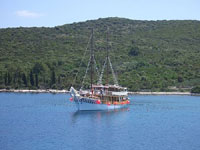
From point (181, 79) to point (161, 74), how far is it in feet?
27.9

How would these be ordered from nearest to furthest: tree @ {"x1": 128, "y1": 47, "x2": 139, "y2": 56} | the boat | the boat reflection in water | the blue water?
the blue water < the boat reflection in water < the boat < tree @ {"x1": 128, "y1": 47, "x2": 139, "y2": 56}

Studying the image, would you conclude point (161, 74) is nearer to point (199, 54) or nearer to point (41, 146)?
point (199, 54)

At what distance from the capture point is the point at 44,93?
491 feet

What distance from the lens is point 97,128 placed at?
69938 mm

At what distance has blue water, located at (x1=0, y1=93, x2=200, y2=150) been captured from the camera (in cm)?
5675

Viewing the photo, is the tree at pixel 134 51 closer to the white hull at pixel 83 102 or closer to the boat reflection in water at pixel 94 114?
the boat reflection in water at pixel 94 114

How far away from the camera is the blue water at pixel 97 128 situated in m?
56.8

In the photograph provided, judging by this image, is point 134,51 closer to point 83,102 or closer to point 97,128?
point 83,102

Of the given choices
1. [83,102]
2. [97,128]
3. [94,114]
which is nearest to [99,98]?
[83,102]

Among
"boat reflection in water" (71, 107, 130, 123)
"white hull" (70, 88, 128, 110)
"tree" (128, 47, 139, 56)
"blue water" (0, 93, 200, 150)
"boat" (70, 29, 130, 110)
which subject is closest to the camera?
"blue water" (0, 93, 200, 150)

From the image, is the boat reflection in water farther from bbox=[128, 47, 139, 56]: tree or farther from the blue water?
bbox=[128, 47, 139, 56]: tree

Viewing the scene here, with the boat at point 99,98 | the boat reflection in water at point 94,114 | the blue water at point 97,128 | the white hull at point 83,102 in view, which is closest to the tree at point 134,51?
the boat at point 99,98

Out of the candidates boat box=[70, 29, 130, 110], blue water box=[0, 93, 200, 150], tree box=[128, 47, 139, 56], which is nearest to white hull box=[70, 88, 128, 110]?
boat box=[70, 29, 130, 110]

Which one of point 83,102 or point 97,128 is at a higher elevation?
point 83,102
